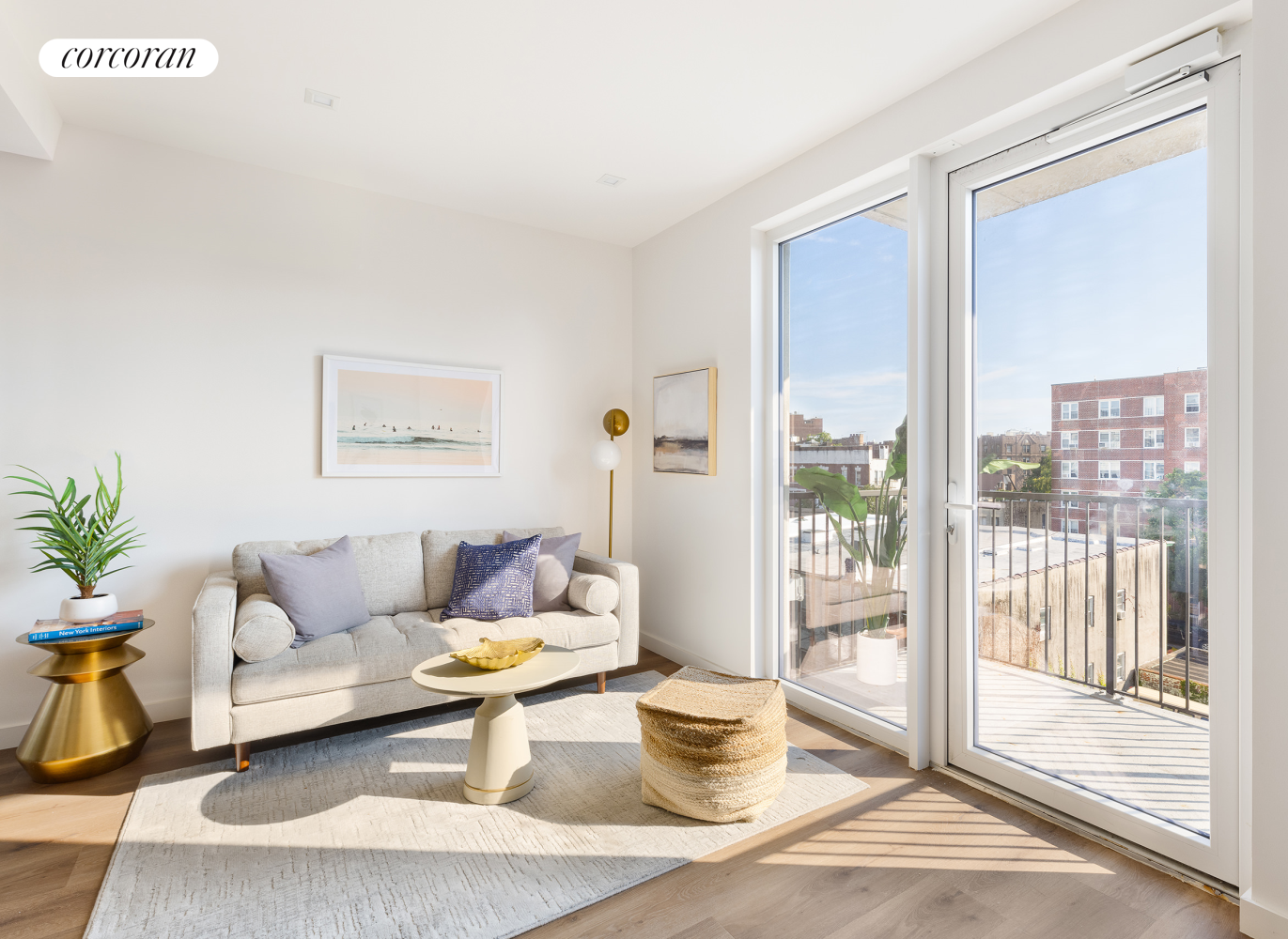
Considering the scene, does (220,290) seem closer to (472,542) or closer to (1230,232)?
(472,542)

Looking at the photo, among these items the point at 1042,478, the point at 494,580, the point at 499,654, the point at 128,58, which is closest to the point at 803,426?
the point at 1042,478

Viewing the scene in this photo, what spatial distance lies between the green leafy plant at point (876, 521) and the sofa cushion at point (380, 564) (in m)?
2.13

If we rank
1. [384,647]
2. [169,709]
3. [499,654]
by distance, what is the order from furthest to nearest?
[169,709] → [384,647] → [499,654]

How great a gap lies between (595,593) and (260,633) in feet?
5.00

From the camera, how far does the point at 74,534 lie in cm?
267

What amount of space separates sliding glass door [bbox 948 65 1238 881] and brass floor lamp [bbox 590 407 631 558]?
211 cm

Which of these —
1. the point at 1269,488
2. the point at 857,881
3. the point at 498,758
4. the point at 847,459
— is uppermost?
the point at 847,459

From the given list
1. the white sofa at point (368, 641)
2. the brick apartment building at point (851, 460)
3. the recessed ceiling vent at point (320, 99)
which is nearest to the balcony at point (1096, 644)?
the brick apartment building at point (851, 460)

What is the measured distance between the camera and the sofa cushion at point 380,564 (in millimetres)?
3150

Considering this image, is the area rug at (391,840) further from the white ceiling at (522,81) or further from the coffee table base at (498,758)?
the white ceiling at (522,81)

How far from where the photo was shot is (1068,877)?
1.97 meters

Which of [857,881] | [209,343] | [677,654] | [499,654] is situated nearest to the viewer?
[857,881]

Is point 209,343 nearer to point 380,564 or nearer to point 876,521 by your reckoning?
point 380,564

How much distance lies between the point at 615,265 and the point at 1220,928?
428 centimetres
